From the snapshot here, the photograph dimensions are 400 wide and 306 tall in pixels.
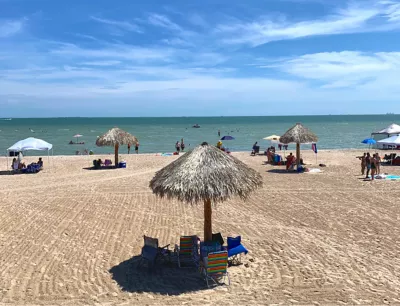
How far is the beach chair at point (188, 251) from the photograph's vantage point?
7.77 meters

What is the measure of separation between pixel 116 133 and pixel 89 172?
307 cm

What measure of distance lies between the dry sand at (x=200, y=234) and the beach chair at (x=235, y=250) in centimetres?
24

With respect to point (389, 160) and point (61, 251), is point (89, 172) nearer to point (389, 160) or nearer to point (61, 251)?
point (61, 251)

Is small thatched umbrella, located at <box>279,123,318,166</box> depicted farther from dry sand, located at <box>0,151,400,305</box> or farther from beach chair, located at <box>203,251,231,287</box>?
beach chair, located at <box>203,251,231,287</box>

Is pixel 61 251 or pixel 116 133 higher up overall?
pixel 116 133

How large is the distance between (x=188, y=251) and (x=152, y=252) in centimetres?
75

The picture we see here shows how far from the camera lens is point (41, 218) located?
36.4 ft

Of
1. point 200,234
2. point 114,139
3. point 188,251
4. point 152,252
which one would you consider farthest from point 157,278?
point 114,139

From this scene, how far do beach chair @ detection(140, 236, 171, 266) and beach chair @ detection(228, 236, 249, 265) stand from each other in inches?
47.1

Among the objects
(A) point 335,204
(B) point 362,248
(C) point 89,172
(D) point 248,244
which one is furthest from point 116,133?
(B) point 362,248

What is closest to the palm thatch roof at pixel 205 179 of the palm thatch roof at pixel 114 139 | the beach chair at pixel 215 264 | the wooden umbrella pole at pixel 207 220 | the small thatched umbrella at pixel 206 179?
the small thatched umbrella at pixel 206 179

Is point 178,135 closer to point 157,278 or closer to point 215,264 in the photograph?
point 157,278

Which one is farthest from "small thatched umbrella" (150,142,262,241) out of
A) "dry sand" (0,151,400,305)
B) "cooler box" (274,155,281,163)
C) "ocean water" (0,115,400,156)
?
"ocean water" (0,115,400,156)

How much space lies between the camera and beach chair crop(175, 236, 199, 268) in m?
7.77
